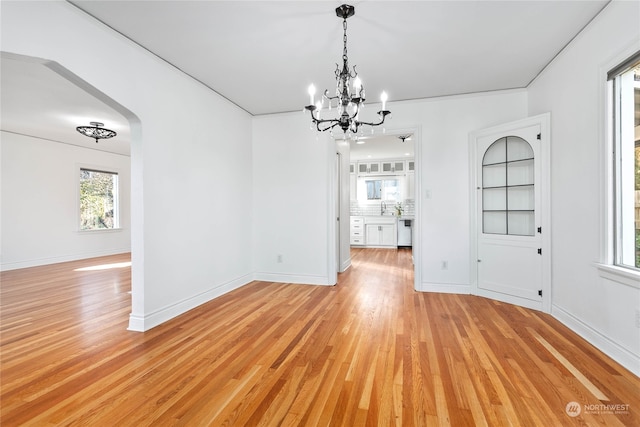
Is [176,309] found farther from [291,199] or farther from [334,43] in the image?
[334,43]

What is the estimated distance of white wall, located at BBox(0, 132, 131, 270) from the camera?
18.9ft

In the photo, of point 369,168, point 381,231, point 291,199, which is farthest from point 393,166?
point 291,199

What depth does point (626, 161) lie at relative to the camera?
7.46 feet

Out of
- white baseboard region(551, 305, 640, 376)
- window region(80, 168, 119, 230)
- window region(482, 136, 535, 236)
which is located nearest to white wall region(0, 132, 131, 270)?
window region(80, 168, 119, 230)

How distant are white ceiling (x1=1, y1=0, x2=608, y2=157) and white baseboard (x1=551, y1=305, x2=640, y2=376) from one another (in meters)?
2.59

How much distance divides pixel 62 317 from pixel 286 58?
3.63 metres

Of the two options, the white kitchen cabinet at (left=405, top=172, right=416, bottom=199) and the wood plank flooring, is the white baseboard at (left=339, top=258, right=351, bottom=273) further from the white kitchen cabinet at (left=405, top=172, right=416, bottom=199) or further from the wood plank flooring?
the white kitchen cabinet at (left=405, top=172, right=416, bottom=199)

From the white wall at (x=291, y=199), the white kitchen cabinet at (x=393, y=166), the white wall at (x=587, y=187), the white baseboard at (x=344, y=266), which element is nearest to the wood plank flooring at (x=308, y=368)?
the white wall at (x=587, y=187)

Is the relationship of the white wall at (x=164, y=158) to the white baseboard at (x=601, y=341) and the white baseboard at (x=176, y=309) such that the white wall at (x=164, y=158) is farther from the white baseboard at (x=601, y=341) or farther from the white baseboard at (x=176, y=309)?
the white baseboard at (x=601, y=341)

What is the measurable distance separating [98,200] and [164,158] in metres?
5.96

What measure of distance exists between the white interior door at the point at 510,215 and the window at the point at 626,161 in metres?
0.98

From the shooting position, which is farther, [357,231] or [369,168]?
[369,168]

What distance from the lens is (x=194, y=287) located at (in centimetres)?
350

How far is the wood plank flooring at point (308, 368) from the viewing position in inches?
64.7
